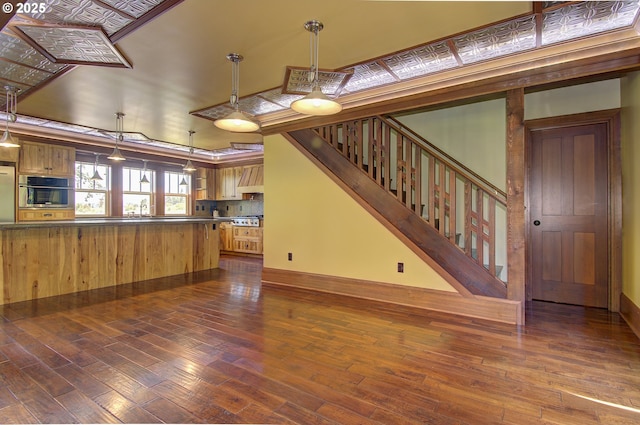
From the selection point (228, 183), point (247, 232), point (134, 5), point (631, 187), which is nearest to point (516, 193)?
point (631, 187)

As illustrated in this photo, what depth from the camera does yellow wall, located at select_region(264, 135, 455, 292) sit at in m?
3.90

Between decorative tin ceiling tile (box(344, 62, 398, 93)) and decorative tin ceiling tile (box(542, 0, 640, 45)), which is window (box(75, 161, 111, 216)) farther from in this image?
decorative tin ceiling tile (box(542, 0, 640, 45))

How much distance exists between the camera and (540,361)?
238 cm

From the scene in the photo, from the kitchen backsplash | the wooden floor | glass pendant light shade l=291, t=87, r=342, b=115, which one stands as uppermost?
glass pendant light shade l=291, t=87, r=342, b=115

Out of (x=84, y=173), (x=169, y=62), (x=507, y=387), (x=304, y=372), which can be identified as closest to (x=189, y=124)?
(x=169, y=62)

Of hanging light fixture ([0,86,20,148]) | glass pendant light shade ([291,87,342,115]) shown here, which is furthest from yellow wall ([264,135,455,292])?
hanging light fixture ([0,86,20,148])

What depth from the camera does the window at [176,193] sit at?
818cm

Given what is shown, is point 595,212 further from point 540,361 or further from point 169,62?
point 169,62

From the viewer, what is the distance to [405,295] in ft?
12.5

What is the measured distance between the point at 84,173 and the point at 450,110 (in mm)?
7164

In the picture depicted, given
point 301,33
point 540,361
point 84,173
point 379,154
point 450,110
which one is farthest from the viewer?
point 84,173

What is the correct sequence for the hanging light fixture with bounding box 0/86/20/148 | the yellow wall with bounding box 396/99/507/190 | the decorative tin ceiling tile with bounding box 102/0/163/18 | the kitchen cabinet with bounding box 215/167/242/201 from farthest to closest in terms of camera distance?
the kitchen cabinet with bounding box 215/167/242/201
the yellow wall with bounding box 396/99/507/190
the hanging light fixture with bounding box 0/86/20/148
the decorative tin ceiling tile with bounding box 102/0/163/18

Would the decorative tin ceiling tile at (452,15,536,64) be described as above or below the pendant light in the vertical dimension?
above

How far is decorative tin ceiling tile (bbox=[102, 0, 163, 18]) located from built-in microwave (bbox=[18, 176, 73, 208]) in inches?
199
